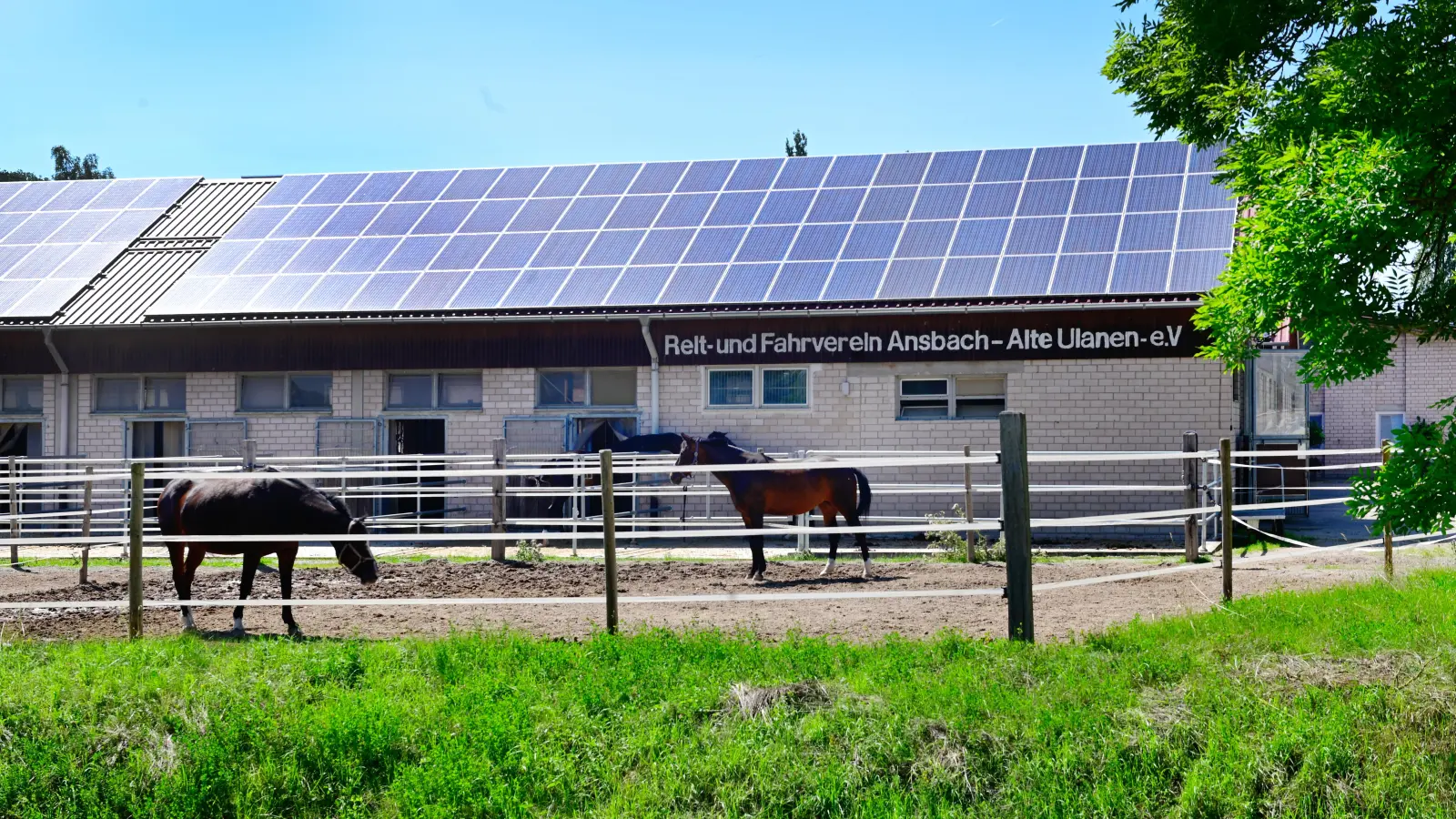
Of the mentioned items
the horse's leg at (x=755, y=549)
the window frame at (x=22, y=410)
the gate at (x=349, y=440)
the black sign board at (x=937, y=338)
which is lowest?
the horse's leg at (x=755, y=549)

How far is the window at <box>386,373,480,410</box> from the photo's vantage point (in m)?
21.7

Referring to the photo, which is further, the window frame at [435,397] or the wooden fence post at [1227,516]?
the window frame at [435,397]

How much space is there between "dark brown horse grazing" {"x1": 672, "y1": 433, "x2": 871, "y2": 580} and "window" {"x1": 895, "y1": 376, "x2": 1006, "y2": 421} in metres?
5.84

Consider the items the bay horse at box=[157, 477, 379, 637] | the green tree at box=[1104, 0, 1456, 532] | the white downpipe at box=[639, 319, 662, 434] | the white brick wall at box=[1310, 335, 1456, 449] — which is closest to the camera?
the green tree at box=[1104, 0, 1456, 532]

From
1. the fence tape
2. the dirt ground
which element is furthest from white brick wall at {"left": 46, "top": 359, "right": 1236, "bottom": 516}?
the fence tape

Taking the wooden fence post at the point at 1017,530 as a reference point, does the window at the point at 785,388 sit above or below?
above

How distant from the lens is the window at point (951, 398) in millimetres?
19781

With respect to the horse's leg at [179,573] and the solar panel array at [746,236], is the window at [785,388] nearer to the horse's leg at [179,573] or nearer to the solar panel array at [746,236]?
the solar panel array at [746,236]

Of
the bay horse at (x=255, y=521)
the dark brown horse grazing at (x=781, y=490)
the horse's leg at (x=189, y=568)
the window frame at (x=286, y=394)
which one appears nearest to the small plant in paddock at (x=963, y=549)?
the dark brown horse grazing at (x=781, y=490)

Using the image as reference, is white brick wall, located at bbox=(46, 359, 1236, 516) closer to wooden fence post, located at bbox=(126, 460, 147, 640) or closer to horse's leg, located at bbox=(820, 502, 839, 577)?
horse's leg, located at bbox=(820, 502, 839, 577)

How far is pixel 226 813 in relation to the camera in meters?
6.59

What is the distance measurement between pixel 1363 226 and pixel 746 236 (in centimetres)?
1670

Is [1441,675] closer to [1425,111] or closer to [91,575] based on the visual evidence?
[1425,111]

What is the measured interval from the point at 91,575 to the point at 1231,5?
1324 cm
